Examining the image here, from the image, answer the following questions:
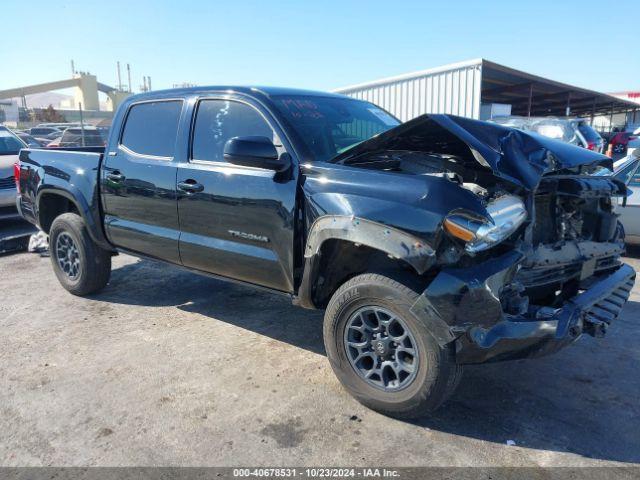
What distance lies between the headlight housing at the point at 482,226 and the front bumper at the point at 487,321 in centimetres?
13

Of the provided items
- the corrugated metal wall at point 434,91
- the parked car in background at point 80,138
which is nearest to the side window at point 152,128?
the corrugated metal wall at point 434,91

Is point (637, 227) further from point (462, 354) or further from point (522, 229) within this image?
point (462, 354)

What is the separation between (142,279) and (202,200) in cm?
255

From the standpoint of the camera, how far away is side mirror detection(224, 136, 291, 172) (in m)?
3.36

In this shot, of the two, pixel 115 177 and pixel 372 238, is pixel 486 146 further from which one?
pixel 115 177

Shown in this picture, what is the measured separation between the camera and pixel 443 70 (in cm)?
1518

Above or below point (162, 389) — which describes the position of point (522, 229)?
above

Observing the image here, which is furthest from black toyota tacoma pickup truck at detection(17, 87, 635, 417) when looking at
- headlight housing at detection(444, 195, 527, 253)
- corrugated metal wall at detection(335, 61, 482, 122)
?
corrugated metal wall at detection(335, 61, 482, 122)

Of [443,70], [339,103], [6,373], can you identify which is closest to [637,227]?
[339,103]

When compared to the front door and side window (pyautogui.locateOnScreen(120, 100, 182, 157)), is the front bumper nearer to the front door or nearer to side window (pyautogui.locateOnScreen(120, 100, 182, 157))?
the front door

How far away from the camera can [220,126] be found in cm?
407

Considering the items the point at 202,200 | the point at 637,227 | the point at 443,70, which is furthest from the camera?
the point at 443,70

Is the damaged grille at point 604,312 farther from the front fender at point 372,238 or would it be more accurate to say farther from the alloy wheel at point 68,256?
the alloy wheel at point 68,256

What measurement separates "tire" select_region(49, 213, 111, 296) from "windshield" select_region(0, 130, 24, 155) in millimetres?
5422
